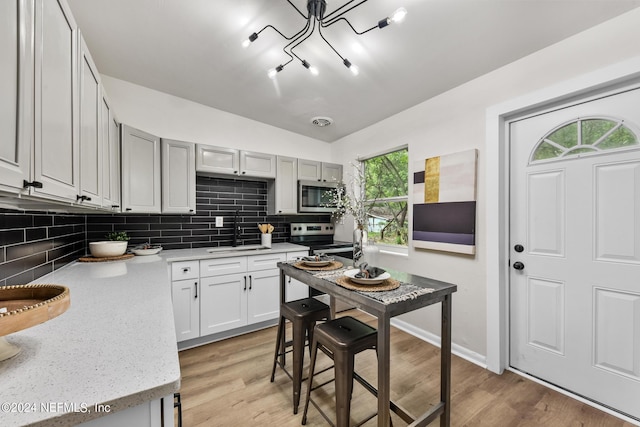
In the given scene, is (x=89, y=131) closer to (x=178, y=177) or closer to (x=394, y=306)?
(x=178, y=177)

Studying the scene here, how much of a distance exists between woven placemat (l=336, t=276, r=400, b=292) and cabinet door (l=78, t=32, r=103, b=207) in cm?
142

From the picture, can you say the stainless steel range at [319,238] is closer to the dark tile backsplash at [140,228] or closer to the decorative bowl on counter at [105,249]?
the dark tile backsplash at [140,228]

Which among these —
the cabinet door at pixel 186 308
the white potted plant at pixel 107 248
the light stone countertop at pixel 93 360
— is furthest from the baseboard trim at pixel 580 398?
the white potted plant at pixel 107 248

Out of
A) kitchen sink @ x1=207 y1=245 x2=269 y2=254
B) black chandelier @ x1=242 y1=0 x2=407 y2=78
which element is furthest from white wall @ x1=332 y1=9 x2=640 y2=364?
kitchen sink @ x1=207 y1=245 x2=269 y2=254

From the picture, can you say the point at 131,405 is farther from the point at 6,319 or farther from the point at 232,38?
the point at 232,38

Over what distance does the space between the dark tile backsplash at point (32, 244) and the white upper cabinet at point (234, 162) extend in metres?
1.27

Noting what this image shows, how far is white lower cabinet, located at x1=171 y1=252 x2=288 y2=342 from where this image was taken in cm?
248

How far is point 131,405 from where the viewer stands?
61 cm

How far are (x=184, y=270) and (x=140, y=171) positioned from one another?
105cm

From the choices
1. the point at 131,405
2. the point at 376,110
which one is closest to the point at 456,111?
the point at 376,110

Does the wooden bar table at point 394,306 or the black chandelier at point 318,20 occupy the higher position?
the black chandelier at point 318,20

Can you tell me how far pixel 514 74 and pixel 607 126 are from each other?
717 mm

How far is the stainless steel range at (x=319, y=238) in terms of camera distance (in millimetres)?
3334

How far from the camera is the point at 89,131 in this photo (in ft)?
4.68
